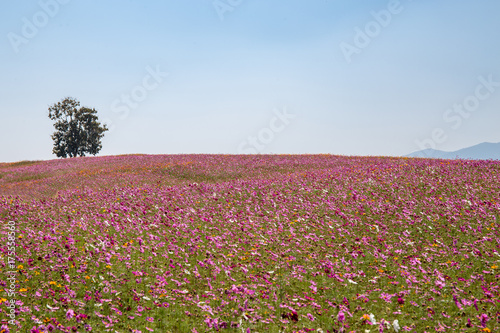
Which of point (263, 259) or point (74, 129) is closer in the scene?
point (263, 259)

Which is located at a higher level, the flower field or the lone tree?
the lone tree

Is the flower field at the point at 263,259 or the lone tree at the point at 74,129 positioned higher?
the lone tree at the point at 74,129

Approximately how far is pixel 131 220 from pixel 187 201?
3.16 m

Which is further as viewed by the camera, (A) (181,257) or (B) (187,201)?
(B) (187,201)

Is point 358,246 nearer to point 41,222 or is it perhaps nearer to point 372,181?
point 372,181

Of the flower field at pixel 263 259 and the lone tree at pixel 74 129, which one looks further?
the lone tree at pixel 74 129

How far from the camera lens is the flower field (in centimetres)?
630

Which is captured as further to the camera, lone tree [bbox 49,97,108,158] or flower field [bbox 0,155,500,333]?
lone tree [bbox 49,97,108,158]

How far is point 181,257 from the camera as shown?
8.73 metres

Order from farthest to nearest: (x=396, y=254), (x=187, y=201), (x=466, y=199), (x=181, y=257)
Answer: (x=187, y=201) < (x=466, y=199) < (x=396, y=254) < (x=181, y=257)

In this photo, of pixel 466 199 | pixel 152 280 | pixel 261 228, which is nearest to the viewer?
pixel 152 280

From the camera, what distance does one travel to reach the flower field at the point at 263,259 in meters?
6.30

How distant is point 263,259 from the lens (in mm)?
8922

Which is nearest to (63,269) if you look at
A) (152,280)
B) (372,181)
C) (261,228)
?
(152,280)
